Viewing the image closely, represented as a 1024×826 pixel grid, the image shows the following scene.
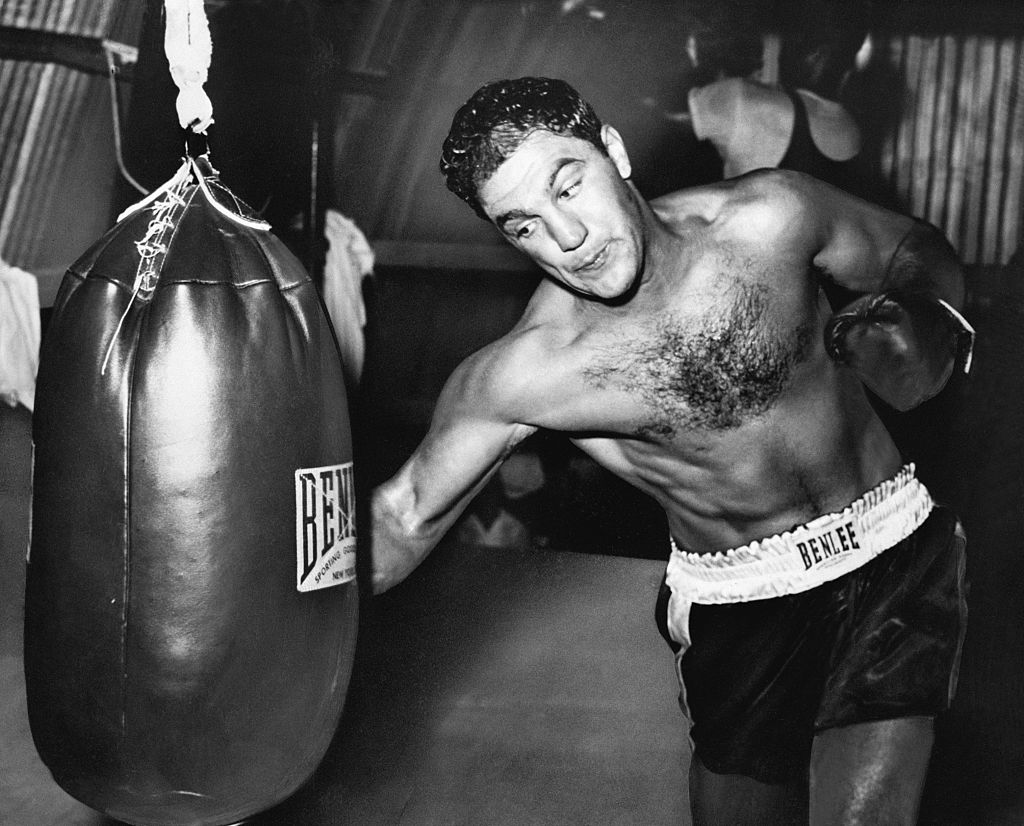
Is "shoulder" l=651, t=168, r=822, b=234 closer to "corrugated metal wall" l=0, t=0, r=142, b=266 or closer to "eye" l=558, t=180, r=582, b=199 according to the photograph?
"eye" l=558, t=180, r=582, b=199

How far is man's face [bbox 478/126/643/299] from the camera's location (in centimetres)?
116

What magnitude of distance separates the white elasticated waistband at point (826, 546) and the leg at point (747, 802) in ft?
0.86

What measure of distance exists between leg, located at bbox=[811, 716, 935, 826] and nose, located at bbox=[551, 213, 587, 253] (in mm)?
662

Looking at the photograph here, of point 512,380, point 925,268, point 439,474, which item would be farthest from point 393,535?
point 925,268

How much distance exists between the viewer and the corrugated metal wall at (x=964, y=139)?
6.03ft

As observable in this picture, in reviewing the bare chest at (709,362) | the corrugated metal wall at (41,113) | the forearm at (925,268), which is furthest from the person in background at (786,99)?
the corrugated metal wall at (41,113)

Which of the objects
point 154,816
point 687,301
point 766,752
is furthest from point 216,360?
point 766,752

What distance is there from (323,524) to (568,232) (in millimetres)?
446

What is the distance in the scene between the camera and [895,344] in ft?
3.55

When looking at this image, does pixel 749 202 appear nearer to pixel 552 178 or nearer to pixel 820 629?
pixel 552 178

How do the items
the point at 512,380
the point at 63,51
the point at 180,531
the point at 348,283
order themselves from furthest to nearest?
1. the point at 348,283
2. the point at 63,51
3. the point at 512,380
4. the point at 180,531

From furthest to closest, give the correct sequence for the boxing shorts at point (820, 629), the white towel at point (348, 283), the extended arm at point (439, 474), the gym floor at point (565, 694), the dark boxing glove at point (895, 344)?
the white towel at point (348, 283) → the gym floor at point (565, 694) → the extended arm at point (439, 474) → the boxing shorts at point (820, 629) → the dark boxing glove at point (895, 344)

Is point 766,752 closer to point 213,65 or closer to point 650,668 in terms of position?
point 650,668

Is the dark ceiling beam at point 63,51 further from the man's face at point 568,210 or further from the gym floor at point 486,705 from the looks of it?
the man's face at point 568,210
